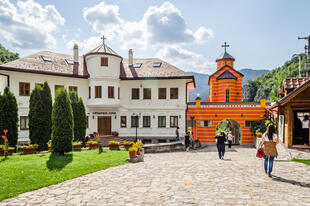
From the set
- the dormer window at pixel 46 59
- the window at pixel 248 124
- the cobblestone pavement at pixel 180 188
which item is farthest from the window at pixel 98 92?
the window at pixel 248 124

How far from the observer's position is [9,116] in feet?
43.8

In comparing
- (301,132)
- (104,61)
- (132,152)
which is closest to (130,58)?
(104,61)

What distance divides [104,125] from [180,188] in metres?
16.3

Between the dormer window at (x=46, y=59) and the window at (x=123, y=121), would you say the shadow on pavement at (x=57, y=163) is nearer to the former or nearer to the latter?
the window at (x=123, y=121)

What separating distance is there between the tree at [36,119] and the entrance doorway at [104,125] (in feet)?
23.9

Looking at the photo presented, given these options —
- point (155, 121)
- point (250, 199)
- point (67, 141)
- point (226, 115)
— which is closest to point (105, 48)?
point (155, 121)

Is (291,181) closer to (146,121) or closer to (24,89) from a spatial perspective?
(146,121)

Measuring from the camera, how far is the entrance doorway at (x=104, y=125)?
21.2 m

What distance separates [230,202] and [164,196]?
1771mm

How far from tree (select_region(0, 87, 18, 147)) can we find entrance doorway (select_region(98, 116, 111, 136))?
8525 millimetres

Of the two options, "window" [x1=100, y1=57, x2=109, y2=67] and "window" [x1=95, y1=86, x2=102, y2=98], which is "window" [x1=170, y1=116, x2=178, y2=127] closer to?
"window" [x1=95, y1=86, x2=102, y2=98]

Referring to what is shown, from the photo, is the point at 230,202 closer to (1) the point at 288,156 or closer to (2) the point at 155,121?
(1) the point at 288,156

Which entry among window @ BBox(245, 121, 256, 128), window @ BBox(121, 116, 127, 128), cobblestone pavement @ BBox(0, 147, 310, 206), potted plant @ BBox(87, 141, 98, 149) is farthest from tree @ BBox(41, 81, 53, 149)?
window @ BBox(245, 121, 256, 128)

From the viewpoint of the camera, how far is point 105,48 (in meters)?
21.2
